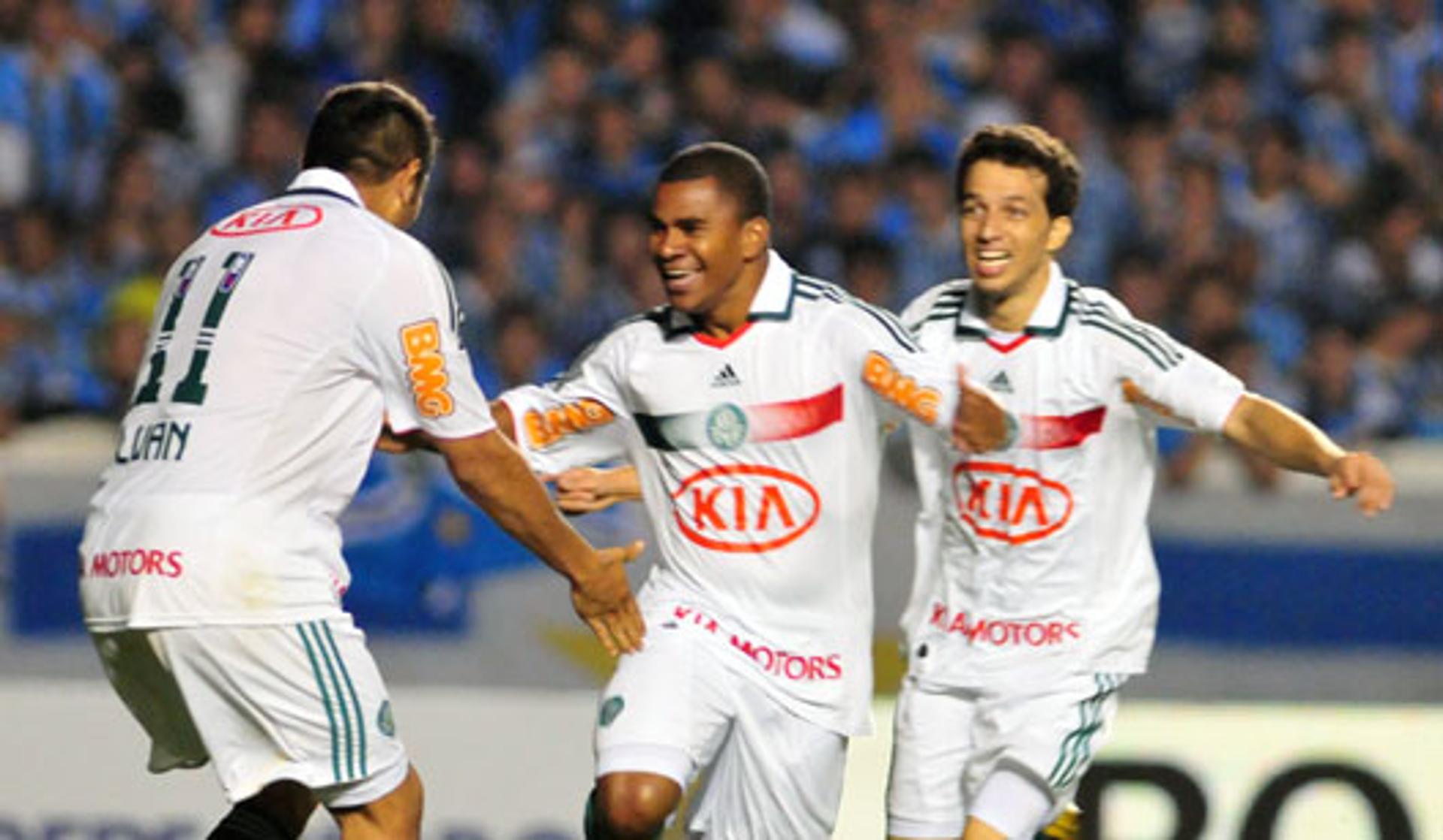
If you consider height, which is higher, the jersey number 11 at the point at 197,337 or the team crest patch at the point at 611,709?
the jersey number 11 at the point at 197,337

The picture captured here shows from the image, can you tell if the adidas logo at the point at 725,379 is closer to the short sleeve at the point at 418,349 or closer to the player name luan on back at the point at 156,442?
the short sleeve at the point at 418,349

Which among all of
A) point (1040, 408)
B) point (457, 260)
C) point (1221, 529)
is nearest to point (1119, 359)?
point (1040, 408)

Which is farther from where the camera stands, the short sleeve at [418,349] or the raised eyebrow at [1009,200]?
the raised eyebrow at [1009,200]

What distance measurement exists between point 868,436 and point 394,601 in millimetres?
3688

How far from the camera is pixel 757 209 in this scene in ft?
22.7

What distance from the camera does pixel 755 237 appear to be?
6875 millimetres

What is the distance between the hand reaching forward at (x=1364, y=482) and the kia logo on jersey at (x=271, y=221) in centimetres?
242

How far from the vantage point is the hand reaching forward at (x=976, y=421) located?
6.88 m

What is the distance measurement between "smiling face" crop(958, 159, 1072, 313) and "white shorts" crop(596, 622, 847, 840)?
3.81ft

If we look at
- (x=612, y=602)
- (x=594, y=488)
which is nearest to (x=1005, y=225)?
(x=594, y=488)

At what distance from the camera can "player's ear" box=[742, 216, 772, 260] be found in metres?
6.86

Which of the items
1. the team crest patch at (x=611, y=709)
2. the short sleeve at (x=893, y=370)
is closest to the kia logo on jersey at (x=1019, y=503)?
the short sleeve at (x=893, y=370)

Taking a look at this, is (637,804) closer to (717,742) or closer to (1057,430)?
(717,742)

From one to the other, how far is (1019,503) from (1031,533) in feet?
0.27
